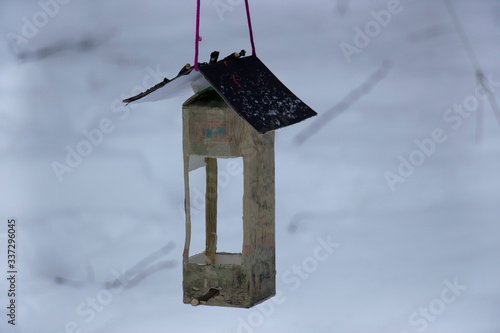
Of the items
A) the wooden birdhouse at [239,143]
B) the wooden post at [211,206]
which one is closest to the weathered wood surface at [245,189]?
the wooden birdhouse at [239,143]

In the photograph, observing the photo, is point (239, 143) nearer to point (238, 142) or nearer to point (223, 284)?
point (238, 142)

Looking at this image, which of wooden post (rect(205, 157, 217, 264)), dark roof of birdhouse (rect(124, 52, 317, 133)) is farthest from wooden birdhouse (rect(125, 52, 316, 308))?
wooden post (rect(205, 157, 217, 264))

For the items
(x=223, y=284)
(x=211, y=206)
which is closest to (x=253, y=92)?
(x=211, y=206)

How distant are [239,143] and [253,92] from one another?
0.22 meters

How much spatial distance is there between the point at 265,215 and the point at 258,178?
0.19 meters

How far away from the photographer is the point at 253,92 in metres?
4.86

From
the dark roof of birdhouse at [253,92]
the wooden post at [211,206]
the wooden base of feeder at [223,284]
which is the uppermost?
the dark roof of birdhouse at [253,92]

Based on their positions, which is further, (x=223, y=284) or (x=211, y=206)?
(x=211, y=206)

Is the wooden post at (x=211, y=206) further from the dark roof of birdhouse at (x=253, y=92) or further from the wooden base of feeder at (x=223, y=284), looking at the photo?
the dark roof of birdhouse at (x=253, y=92)

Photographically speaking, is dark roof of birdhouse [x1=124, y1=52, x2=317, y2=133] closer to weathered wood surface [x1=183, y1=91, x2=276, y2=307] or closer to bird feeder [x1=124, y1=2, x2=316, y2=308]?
bird feeder [x1=124, y1=2, x2=316, y2=308]

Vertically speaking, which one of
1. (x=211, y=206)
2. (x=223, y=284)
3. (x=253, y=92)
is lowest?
(x=223, y=284)

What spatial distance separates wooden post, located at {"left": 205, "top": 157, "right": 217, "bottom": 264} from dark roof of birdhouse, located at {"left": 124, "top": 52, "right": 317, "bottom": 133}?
0.49m

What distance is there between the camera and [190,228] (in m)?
4.95

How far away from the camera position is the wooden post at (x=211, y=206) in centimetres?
530
